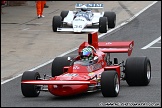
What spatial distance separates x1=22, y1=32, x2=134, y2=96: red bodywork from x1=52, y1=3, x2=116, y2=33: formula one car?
410 inches

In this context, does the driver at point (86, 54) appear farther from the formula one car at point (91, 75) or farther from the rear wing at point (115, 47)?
the rear wing at point (115, 47)

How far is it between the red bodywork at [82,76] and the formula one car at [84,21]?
410 inches

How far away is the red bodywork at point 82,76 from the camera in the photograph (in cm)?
1597

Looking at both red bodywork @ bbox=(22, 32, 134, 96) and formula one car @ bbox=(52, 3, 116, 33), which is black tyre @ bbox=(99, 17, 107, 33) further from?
red bodywork @ bbox=(22, 32, 134, 96)

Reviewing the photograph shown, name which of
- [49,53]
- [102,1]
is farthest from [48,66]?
[102,1]

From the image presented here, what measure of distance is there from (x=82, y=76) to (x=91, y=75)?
32cm

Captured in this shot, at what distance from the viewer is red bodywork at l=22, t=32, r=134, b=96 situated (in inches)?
629

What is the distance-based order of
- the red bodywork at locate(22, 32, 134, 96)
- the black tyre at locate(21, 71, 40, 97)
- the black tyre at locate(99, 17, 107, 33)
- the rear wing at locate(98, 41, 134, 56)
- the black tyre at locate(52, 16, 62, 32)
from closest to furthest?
the red bodywork at locate(22, 32, 134, 96) < the black tyre at locate(21, 71, 40, 97) < the rear wing at locate(98, 41, 134, 56) < the black tyre at locate(99, 17, 107, 33) < the black tyre at locate(52, 16, 62, 32)

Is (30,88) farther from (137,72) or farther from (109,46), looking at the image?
(109,46)

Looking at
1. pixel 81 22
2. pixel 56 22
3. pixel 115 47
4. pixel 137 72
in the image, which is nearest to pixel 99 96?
pixel 137 72

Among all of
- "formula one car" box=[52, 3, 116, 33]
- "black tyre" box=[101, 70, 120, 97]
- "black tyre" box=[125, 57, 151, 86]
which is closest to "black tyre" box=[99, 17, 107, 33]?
"formula one car" box=[52, 3, 116, 33]

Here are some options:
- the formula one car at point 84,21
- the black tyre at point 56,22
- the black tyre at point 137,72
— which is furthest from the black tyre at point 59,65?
Answer: the black tyre at point 56,22

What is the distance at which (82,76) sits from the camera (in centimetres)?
1677

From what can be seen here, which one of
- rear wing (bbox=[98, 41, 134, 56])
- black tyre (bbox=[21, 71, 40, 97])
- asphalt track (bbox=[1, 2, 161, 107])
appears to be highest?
rear wing (bbox=[98, 41, 134, 56])
